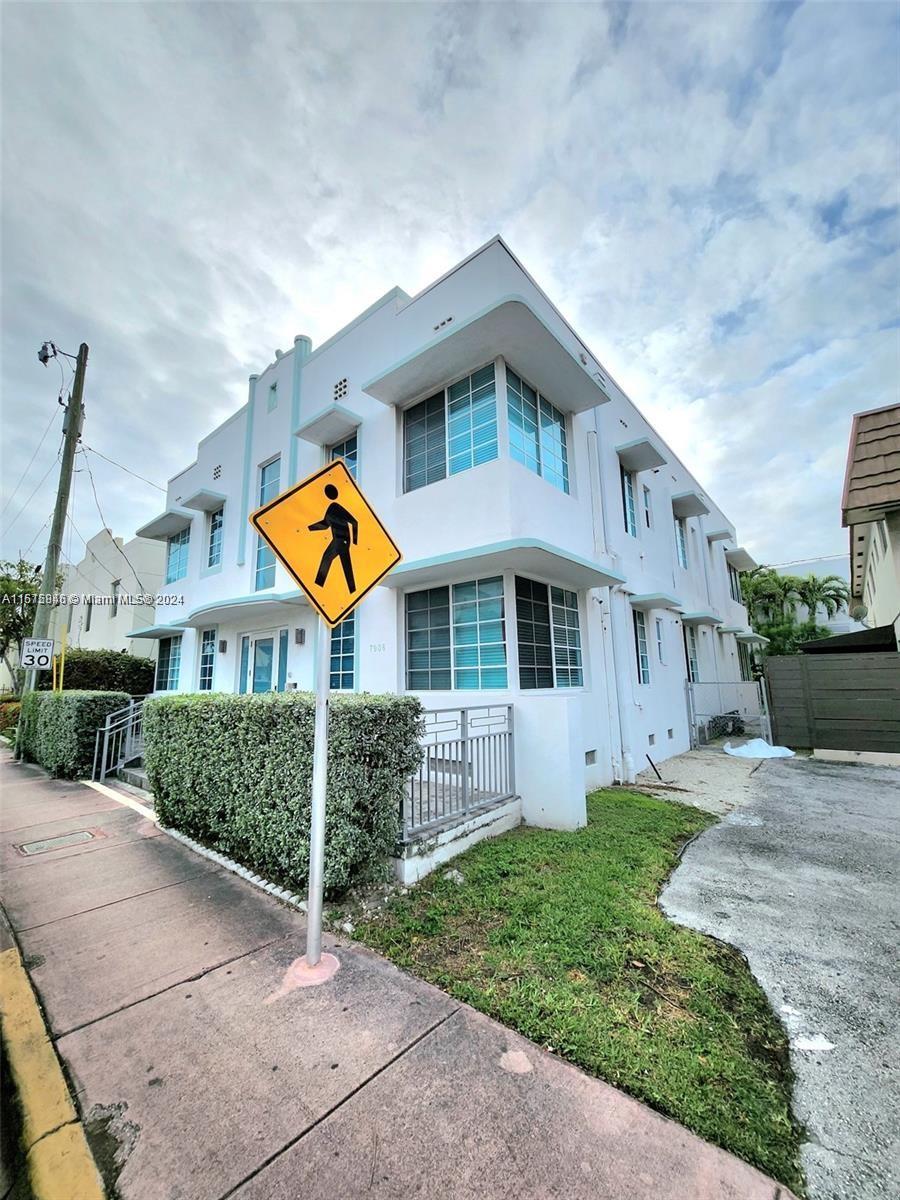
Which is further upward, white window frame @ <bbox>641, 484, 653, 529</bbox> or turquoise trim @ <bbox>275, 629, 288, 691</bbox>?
white window frame @ <bbox>641, 484, 653, 529</bbox>

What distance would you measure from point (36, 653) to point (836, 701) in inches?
673

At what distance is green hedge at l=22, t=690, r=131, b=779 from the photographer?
872 centimetres

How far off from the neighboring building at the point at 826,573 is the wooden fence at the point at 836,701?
61.2 ft

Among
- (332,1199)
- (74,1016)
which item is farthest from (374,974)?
(74,1016)

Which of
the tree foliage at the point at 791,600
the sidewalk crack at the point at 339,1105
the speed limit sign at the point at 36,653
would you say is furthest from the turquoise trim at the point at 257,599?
the tree foliage at the point at 791,600

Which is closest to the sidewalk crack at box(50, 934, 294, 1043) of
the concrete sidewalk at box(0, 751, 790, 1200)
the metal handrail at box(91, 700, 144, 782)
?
the concrete sidewalk at box(0, 751, 790, 1200)

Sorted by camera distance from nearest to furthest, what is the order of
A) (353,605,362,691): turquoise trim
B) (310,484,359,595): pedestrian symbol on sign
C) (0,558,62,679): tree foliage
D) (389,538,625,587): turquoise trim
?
(310,484,359,595): pedestrian symbol on sign
(389,538,625,587): turquoise trim
(353,605,362,691): turquoise trim
(0,558,62,679): tree foliage

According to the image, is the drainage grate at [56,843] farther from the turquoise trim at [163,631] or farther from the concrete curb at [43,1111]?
the turquoise trim at [163,631]

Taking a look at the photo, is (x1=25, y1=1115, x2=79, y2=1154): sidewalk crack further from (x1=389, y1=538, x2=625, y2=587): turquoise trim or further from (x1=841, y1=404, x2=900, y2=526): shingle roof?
(x1=841, y1=404, x2=900, y2=526): shingle roof

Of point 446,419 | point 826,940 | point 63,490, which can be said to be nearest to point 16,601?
point 63,490

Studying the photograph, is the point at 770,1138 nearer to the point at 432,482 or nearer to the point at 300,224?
the point at 432,482

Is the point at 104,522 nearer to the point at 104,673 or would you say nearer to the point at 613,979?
the point at 104,673

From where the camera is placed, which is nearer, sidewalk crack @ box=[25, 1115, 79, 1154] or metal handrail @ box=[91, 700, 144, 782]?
sidewalk crack @ box=[25, 1115, 79, 1154]

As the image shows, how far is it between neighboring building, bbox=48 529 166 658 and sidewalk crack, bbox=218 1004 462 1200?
19160 mm
